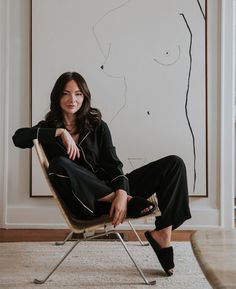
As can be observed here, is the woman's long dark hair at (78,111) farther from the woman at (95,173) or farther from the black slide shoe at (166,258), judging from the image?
the black slide shoe at (166,258)

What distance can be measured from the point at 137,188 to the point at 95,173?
0.26m

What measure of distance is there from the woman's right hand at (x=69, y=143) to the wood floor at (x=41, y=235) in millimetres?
1087

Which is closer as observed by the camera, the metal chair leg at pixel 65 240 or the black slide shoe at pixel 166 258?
the black slide shoe at pixel 166 258

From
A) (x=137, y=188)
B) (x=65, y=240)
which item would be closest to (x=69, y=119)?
(x=137, y=188)

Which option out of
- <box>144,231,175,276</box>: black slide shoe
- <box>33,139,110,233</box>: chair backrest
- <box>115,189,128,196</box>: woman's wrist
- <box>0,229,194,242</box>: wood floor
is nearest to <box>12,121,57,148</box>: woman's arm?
<box>33,139,110,233</box>: chair backrest

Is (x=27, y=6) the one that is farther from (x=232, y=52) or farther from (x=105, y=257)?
(x=105, y=257)

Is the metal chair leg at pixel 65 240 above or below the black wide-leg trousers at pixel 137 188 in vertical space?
below

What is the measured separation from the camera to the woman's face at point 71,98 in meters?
2.58

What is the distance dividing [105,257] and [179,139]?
4.28 ft

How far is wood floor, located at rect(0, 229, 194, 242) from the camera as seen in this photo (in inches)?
129

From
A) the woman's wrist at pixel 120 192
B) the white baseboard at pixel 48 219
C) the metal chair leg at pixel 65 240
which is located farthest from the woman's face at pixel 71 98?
the white baseboard at pixel 48 219

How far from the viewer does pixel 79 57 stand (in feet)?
12.0

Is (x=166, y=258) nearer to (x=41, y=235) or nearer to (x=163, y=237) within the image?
(x=163, y=237)

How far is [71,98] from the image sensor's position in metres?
2.58
